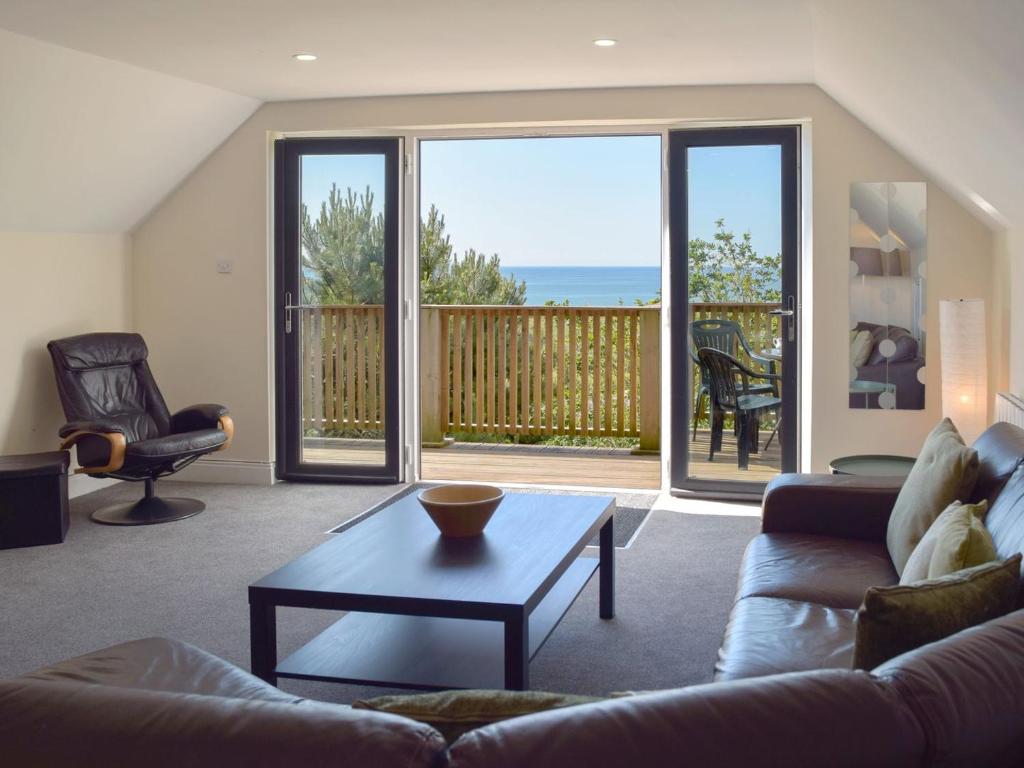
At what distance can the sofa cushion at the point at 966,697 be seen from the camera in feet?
4.38

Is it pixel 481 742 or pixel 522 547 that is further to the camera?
pixel 522 547

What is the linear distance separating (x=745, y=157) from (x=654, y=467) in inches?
86.5

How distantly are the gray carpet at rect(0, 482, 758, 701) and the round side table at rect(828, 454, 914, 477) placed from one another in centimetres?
54

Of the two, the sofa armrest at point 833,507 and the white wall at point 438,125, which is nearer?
the sofa armrest at point 833,507

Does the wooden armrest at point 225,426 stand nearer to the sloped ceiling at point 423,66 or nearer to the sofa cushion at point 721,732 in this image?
the sloped ceiling at point 423,66

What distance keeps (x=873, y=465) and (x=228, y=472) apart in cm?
367

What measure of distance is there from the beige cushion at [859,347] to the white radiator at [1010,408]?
0.83 meters

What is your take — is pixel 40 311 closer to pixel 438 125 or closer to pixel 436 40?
pixel 438 125

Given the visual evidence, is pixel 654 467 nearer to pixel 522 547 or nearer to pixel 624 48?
pixel 624 48

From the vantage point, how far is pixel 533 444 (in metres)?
8.29

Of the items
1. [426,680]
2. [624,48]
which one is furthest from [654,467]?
[426,680]

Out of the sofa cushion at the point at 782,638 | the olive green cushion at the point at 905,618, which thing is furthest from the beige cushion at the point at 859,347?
the olive green cushion at the point at 905,618

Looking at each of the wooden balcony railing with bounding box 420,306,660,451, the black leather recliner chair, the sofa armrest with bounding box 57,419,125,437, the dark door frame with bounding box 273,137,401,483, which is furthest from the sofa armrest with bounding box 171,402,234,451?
the wooden balcony railing with bounding box 420,306,660,451

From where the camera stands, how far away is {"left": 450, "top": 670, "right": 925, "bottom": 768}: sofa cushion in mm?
1212
